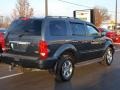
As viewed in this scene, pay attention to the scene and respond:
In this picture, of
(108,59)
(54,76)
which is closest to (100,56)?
(108,59)

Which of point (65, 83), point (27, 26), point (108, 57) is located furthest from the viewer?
point (108, 57)

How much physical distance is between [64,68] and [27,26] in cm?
163

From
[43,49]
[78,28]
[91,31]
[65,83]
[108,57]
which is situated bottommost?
[65,83]

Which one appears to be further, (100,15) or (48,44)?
(100,15)

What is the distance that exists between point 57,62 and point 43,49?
26.0 inches

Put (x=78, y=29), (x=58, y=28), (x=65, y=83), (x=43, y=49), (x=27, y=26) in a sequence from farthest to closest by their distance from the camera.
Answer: (x=78, y=29) → (x=58, y=28) → (x=27, y=26) → (x=65, y=83) → (x=43, y=49)

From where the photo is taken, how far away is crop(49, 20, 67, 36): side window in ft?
29.8

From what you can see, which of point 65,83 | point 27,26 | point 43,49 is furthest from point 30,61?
point 65,83

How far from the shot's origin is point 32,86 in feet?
28.0

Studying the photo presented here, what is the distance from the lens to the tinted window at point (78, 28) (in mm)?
9988

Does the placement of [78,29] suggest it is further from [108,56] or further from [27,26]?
[108,56]

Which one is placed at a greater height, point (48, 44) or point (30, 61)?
point (48, 44)

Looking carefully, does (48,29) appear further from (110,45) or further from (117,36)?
(117,36)

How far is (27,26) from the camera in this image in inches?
364
